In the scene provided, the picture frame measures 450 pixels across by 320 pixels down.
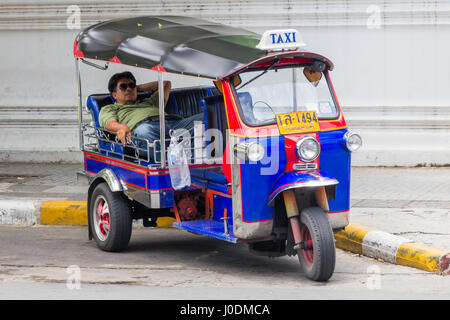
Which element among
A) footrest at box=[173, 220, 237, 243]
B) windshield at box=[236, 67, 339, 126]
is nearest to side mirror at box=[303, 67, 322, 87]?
windshield at box=[236, 67, 339, 126]

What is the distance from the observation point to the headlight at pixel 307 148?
642 centimetres

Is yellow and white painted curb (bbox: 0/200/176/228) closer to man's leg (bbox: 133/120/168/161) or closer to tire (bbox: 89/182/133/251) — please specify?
tire (bbox: 89/182/133/251)

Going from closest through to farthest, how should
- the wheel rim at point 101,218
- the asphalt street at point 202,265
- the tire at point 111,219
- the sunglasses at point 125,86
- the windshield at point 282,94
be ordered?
the asphalt street at point 202,265, the windshield at point 282,94, the tire at point 111,219, the wheel rim at point 101,218, the sunglasses at point 125,86

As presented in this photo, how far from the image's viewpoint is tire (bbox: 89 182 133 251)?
742cm

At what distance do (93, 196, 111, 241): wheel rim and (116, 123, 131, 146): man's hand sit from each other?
1.92 feet

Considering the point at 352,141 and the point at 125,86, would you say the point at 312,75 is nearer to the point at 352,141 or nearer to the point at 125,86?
the point at 352,141

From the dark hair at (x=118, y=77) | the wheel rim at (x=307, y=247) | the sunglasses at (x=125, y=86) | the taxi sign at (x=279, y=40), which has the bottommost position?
the wheel rim at (x=307, y=247)

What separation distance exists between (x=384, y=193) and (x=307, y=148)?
10.9 ft

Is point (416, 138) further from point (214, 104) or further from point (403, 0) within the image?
point (214, 104)

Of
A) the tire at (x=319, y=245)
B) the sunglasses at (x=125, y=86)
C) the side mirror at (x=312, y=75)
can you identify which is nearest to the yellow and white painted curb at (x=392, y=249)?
the tire at (x=319, y=245)

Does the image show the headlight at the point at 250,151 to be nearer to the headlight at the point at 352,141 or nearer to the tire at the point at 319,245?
the tire at the point at 319,245

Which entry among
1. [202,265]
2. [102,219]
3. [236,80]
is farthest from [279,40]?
[102,219]

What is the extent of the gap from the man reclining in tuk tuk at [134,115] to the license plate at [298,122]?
945mm

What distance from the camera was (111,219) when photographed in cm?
743
